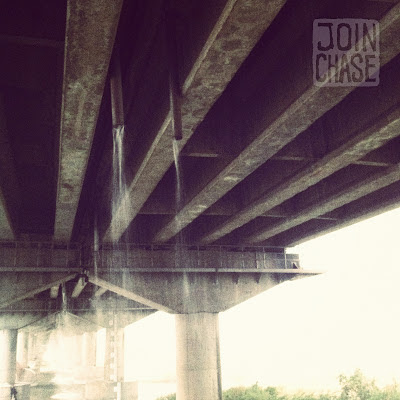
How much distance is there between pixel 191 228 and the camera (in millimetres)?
13953

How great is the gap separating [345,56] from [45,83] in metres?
4.46

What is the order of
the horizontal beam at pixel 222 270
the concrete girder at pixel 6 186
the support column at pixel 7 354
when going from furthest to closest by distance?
1. the support column at pixel 7 354
2. the horizontal beam at pixel 222 270
3. the concrete girder at pixel 6 186

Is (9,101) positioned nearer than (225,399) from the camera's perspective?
Yes

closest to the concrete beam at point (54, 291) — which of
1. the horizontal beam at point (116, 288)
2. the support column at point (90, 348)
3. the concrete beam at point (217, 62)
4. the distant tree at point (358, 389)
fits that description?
the horizontal beam at point (116, 288)

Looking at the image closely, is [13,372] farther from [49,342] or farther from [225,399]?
[49,342]

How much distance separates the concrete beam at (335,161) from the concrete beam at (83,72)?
3.83 m

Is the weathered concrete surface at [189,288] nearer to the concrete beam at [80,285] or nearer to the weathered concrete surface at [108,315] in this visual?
the concrete beam at [80,285]

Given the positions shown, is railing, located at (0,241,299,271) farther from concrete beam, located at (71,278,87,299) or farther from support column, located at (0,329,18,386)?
support column, located at (0,329,18,386)

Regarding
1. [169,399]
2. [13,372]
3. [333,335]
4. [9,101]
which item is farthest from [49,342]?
[9,101]

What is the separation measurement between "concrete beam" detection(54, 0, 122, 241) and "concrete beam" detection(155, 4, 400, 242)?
2.44 m

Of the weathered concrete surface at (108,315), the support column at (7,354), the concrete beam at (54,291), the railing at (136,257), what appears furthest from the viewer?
the weathered concrete surface at (108,315)

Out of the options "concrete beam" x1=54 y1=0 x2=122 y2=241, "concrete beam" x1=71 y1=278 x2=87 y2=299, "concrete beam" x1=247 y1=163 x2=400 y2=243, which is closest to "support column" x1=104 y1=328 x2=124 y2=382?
"concrete beam" x1=71 y1=278 x2=87 y2=299

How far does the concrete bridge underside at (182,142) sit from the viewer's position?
481 centimetres

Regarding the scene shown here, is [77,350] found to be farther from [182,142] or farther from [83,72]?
[83,72]
